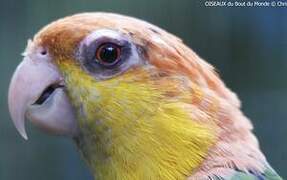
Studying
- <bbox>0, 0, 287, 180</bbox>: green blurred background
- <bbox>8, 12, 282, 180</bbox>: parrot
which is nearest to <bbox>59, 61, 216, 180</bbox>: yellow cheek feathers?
<bbox>8, 12, 282, 180</bbox>: parrot

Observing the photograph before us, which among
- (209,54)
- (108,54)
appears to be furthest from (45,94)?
(209,54)

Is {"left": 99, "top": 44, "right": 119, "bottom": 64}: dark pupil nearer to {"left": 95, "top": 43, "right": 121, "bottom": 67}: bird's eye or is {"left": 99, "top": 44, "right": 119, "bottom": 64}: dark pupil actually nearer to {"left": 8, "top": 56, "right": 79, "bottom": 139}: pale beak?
{"left": 95, "top": 43, "right": 121, "bottom": 67}: bird's eye

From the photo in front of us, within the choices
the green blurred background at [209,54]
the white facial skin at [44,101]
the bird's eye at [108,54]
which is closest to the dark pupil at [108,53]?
the bird's eye at [108,54]

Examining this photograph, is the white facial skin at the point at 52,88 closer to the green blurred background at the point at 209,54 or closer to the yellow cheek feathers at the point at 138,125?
the yellow cheek feathers at the point at 138,125

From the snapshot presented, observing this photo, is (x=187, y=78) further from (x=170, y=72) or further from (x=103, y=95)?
(x=103, y=95)

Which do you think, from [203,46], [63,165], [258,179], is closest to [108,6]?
[203,46]

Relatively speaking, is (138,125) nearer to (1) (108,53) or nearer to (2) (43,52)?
(1) (108,53)

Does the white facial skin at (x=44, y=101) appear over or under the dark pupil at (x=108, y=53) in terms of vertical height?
under
